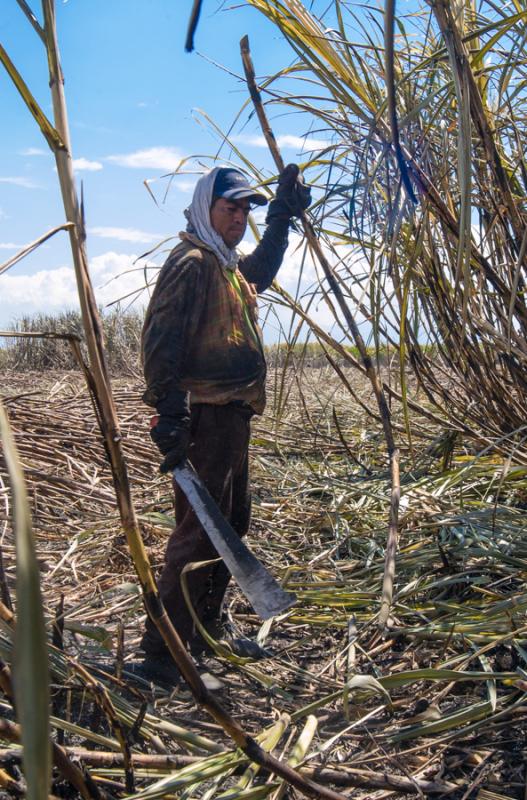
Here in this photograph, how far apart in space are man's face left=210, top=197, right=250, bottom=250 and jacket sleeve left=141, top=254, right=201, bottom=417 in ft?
0.79

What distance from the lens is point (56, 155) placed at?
719 millimetres

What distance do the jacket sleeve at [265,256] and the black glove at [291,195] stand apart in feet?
0.35

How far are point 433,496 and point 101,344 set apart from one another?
240 centimetres

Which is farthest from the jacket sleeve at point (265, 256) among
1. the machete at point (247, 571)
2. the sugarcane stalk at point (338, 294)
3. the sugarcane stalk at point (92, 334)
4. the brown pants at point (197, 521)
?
the sugarcane stalk at point (92, 334)

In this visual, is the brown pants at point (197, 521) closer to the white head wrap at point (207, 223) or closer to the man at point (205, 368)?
the man at point (205, 368)

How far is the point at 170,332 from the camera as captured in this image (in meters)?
2.40

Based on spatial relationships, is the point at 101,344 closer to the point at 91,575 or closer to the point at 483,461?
the point at 91,575

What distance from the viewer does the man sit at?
240 centimetres

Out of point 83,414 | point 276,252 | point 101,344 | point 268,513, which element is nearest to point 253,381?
point 276,252

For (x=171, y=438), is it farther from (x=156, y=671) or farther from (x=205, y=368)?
(x=156, y=671)

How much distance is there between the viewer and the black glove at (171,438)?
2.27m

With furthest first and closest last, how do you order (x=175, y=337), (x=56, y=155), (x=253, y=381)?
(x=253, y=381) < (x=175, y=337) < (x=56, y=155)

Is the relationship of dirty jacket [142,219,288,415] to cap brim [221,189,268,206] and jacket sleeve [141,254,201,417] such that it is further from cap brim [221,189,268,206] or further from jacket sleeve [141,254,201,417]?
cap brim [221,189,268,206]

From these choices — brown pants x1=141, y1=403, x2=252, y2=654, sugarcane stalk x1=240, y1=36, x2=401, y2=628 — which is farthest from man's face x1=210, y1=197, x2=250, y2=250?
brown pants x1=141, y1=403, x2=252, y2=654
